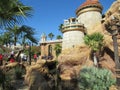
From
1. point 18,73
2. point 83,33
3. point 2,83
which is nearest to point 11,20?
point 2,83

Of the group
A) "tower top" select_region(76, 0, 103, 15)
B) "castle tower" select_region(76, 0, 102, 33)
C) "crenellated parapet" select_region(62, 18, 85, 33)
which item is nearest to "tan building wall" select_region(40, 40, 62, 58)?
"crenellated parapet" select_region(62, 18, 85, 33)

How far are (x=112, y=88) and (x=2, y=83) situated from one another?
243 inches

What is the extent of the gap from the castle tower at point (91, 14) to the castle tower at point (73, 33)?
1.94m

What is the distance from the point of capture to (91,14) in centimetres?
3409

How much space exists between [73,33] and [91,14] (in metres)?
5.25

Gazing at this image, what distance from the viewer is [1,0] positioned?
4.91 metres

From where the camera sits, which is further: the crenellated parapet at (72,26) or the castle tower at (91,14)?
the castle tower at (91,14)

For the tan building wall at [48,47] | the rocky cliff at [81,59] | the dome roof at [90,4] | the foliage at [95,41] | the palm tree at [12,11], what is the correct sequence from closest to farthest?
the palm tree at [12,11], the foliage at [95,41], the rocky cliff at [81,59], the dome roof at [90,4], the tan building wall at [48,47]

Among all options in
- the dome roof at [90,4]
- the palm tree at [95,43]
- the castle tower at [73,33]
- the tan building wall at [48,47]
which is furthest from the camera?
the tan building wall at [48,47]

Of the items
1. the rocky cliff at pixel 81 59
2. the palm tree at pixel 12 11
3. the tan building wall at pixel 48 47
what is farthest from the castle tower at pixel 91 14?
the palm tree at pixel 12 11

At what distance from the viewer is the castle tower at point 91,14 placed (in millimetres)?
34031

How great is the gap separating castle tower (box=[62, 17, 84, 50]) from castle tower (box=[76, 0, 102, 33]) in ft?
6.36

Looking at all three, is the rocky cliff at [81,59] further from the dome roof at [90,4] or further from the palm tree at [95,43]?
the dome roof at [90,4]

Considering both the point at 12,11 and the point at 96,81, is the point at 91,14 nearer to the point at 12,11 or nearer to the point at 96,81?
the point at 96,81
